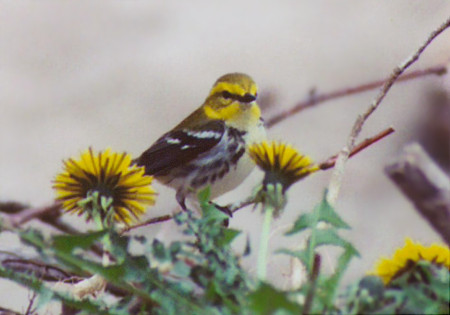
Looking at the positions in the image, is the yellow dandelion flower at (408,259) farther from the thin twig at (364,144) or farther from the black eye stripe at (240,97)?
the black eye stripe at (240,97)

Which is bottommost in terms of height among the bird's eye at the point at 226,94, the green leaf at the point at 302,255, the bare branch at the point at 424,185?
the green leaf at the point at 302,255

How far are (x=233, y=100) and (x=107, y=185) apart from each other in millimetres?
863

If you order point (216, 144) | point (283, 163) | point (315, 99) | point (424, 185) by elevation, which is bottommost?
point (283, 163)

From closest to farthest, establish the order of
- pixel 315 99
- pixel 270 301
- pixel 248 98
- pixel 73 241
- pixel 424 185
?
pixel 270 301 < pixel 73 241 < pixel 424 185 < pixel 248 98 < pixel 315 99

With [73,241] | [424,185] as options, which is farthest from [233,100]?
[73,241]

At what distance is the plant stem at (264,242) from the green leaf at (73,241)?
0.08 m

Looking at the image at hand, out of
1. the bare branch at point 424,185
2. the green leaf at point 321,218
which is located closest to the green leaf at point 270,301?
the green leaf at point 321,218

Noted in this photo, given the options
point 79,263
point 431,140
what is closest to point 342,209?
point 431,140

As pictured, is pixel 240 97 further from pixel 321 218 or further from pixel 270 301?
pixel 270 301

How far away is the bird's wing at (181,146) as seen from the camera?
51.6 inches

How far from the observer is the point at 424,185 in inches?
43.4

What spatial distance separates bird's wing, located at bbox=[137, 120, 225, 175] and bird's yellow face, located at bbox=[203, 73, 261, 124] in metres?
0.02

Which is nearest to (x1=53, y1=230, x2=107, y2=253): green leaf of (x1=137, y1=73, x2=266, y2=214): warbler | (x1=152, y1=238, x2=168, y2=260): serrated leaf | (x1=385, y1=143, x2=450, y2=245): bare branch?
(x1=152, y1=238, x2=168, y2=260): serrated leaf

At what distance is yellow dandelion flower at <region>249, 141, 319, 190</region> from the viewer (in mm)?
500
